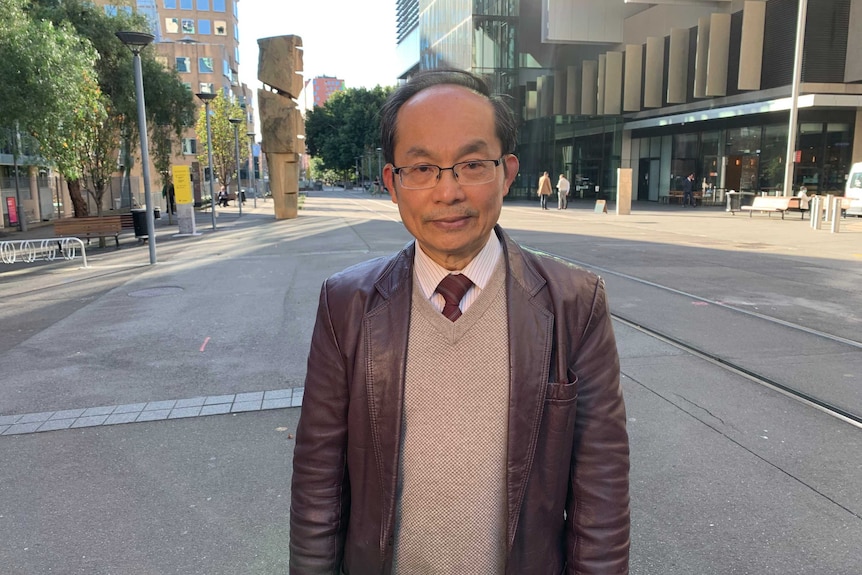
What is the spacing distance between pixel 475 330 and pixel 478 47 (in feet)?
133

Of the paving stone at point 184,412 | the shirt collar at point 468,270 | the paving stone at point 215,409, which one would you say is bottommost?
the paving stone at point 184,412

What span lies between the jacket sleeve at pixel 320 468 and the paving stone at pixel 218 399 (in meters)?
3.51

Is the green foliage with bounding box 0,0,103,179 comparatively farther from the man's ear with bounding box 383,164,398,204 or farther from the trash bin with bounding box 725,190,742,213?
the trash bin with bounding box 725,190,742,213

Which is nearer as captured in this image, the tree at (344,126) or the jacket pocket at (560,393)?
the jacket pocket at (560,393)

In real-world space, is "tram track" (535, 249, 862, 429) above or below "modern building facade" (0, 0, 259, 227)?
below

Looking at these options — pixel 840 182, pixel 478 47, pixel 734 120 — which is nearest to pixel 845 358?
pixel 840 182

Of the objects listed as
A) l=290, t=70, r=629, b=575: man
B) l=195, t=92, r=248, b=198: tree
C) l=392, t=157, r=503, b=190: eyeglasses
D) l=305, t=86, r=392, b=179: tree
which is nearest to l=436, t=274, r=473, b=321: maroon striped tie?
l=290, t=70, r=629, b=575: man

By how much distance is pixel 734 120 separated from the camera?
97.5 ft

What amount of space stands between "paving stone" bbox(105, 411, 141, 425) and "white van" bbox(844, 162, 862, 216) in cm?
2486

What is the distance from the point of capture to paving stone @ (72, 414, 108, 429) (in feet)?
14.8

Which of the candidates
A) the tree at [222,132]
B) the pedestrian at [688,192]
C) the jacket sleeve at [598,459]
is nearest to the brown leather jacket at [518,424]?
the jacket sleeve at [598,459]

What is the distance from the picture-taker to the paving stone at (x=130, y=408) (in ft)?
15.6

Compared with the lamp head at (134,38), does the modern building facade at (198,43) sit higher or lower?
higher

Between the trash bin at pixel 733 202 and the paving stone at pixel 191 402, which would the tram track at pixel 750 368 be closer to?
the paving stone at pixel 191 402
